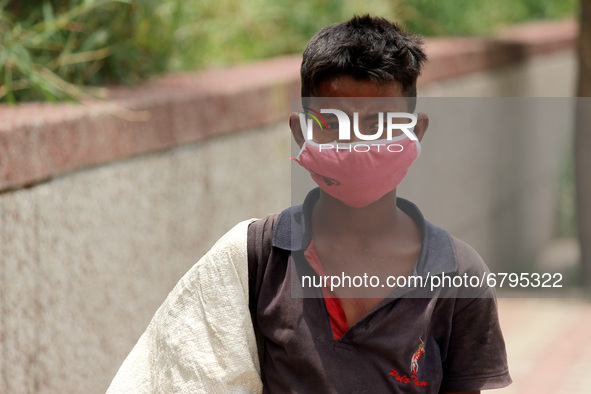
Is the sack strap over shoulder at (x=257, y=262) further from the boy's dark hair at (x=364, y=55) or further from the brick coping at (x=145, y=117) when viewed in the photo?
the brick coping at (x=145, y=117)

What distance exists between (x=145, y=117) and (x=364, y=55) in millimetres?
2345

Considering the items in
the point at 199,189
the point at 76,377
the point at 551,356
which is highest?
the point at 199,189

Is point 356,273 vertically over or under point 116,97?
under

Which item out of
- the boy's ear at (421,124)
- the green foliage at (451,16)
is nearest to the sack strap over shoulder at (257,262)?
the boy's ear at (421,124)

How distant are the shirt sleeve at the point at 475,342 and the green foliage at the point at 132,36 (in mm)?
2284

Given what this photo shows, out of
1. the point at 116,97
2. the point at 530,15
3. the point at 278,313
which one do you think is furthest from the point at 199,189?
the point at 530,15

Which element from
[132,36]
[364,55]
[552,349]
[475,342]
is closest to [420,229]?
[475,342]

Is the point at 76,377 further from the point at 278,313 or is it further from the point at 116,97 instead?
the point at 278,313

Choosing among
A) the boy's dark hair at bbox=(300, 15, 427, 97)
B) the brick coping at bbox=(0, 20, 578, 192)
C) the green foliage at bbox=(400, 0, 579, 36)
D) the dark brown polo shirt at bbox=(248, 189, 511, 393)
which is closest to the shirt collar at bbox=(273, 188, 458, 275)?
the dark brown polo shirt at bbox=(248, 189, 511, 393)

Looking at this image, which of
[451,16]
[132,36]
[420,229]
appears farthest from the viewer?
[451,16]

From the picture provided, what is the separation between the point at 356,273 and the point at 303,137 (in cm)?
29

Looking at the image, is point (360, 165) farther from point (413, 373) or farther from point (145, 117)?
point (145, 117)

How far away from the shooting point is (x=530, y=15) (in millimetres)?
10688

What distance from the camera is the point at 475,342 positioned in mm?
1753
